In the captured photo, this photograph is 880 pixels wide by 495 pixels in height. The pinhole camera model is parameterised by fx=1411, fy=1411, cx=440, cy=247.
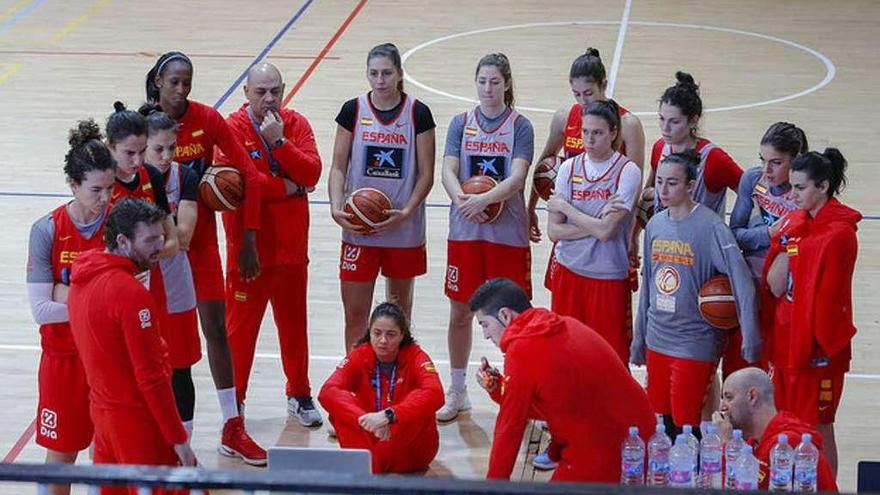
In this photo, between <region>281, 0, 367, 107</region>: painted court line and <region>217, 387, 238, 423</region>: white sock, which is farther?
<region>281, 0, 367, 107</region>: painted court line

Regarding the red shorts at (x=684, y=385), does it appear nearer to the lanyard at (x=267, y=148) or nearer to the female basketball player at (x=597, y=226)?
the female basketball player at (x=597, y=226)

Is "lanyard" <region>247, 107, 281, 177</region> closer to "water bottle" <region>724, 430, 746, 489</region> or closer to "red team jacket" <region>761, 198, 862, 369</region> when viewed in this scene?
"red team jacket" <region>761, 198, 862, 369</region>

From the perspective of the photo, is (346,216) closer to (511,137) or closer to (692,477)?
(511,137)

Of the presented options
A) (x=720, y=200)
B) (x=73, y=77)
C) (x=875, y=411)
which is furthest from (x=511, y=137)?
(x=73, y=77)

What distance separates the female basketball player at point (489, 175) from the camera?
720 centimetres

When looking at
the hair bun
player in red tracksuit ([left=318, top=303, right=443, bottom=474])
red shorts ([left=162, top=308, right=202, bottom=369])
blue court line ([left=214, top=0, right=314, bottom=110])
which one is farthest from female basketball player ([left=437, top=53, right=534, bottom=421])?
blue court line ([left=214, top=0, right=314, bottom=110])

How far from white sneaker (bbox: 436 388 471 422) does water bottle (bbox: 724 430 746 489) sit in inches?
107

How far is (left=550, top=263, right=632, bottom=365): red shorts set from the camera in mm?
6789

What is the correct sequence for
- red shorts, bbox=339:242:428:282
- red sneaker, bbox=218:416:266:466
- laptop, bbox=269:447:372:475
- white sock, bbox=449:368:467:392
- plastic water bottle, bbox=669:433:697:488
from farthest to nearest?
white sock, bbox=449:368:467:392, red shorts, bbox=339:242:428:282, red sneaker, bbox=218:416:266:466, plastic water bottle, bbox=669:433:697:488, laptop, bbox=269:447:372:475

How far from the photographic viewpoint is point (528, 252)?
24.3 ft

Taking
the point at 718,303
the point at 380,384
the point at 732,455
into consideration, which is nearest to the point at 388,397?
the point at 380,384

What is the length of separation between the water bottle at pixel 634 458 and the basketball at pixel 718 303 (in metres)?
1.25

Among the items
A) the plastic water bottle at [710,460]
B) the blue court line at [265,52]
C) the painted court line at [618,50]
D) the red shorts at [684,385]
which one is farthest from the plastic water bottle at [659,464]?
the painted court line at [618,50]

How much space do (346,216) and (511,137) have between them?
3.09 ft
